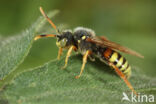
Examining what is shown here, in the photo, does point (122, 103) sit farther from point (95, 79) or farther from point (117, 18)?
point (117, 18)

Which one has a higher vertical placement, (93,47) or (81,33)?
(81,33)

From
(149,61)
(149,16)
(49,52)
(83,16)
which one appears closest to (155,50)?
(149,61)

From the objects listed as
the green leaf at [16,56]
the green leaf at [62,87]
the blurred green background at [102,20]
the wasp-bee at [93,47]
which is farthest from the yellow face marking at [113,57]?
the blurred green background at [102,20]

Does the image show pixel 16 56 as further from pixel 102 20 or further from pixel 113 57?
pixel 102 20

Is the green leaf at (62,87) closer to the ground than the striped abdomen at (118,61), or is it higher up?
closer to the ground

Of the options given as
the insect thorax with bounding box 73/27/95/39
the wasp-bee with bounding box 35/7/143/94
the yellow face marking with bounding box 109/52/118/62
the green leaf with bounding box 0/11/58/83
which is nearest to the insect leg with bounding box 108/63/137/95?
the wasp-bee with bounding box 35/7/143/94

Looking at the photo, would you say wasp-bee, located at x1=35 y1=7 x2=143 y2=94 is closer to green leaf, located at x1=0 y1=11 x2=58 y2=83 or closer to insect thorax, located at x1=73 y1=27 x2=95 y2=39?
insect thorax, located at x1=73 y1=27 x2=95 y2=39

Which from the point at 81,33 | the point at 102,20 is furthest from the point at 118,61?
the point at 102,20

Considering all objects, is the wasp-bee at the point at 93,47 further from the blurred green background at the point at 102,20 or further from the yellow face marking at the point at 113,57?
the blurred green background at the point at 102,20
